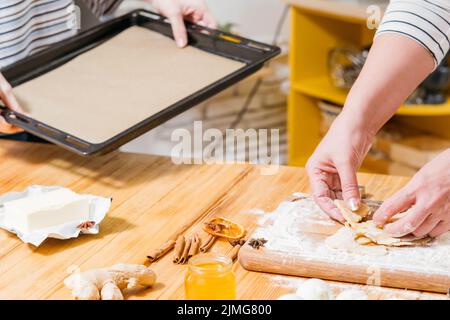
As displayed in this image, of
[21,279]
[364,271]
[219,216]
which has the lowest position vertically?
[21,279]

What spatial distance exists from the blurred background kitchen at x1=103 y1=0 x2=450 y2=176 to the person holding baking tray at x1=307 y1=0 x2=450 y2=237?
95cm

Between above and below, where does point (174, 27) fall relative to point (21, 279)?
above

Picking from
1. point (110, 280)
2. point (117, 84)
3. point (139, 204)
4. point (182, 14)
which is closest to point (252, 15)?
point (182, 14)

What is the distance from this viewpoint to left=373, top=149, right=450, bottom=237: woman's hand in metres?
1.22

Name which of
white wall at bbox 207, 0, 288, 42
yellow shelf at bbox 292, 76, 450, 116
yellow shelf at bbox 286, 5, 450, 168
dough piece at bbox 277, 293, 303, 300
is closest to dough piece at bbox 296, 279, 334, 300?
dough piece at bbox 277, 293, 303, 300

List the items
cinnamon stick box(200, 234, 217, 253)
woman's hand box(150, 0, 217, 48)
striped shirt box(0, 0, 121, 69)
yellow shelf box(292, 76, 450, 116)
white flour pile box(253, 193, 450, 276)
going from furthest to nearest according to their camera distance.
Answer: yellow shelf box(292, 76, 450, 116)
woman's hand box(150, 0, 217, 48)
striped shirt box(0, 0, 121, 69)
cinnamon stick box(200, 234, 217, 253)
white flour pile box(253, 193, 450, 276)

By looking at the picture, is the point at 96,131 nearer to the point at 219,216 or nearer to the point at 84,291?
the point at 219,216

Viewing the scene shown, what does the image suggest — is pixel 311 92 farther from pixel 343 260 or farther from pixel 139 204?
pixel 343 260

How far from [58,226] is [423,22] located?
796 millimetres

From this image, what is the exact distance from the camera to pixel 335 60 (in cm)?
Result: 301

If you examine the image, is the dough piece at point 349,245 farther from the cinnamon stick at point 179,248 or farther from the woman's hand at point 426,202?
the cinnamon stick at point 179,248

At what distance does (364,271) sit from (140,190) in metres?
0.57

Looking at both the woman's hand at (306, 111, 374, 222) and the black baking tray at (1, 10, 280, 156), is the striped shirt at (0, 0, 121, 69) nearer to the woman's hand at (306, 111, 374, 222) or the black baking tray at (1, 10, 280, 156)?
the black baking tray at (1, 10, 280, 156)
